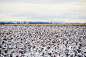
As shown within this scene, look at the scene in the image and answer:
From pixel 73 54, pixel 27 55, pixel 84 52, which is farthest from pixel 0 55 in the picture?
pixel 84 52

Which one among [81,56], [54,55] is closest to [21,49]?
[54,55]

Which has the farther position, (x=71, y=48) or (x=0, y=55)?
(x=71, y=48)

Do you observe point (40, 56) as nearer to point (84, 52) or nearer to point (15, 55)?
point (15, 55)

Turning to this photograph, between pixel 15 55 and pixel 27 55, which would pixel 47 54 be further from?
pixel 15 55

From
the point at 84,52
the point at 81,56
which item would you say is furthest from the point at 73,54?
the point at 84,52

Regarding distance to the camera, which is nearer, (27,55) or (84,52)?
(27,55)

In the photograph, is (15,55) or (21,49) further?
(21,49)

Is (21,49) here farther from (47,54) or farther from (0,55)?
(47,54)

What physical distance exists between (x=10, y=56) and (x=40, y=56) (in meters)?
1.53

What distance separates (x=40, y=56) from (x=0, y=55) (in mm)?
2050

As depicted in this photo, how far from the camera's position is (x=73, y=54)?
5781mm

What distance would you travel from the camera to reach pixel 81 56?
5793 mm

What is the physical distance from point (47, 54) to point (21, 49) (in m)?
1.81

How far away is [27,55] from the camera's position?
5582 millimetres
